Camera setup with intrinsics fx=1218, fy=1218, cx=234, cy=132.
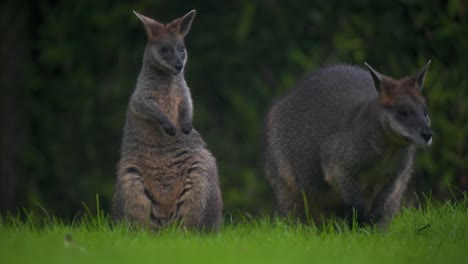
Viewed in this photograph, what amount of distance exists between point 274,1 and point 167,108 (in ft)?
17.4

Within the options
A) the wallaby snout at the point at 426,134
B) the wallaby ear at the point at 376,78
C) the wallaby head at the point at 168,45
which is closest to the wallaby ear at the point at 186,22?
the wallaby head at the point at 168,45

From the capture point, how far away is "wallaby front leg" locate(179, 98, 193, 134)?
9.19 m

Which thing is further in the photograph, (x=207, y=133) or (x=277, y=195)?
(x=207, y=133)

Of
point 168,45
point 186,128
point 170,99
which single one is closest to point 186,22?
point 168,45

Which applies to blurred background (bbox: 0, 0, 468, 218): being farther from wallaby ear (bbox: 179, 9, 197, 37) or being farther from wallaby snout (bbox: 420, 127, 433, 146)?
wallaby snout (bbox: 420, 127, 433, 146)

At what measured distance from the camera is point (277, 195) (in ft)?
32.9

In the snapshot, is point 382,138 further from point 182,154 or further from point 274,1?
point 274,1

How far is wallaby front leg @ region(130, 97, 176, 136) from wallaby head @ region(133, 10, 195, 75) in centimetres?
29

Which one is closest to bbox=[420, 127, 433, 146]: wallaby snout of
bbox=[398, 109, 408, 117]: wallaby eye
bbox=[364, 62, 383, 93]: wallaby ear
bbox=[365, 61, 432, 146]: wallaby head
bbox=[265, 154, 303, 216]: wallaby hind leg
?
bbox=[365, 61, 432, 146]: wallaby head

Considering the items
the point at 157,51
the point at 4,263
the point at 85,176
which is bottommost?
the point at 85,176

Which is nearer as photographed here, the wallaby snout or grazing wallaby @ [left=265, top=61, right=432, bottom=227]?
the wallaby snout

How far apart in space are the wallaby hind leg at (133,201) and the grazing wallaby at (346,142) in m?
1.23

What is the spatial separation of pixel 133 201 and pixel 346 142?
165 cm

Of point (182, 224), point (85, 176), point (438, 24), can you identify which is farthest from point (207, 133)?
point (182, 224)
